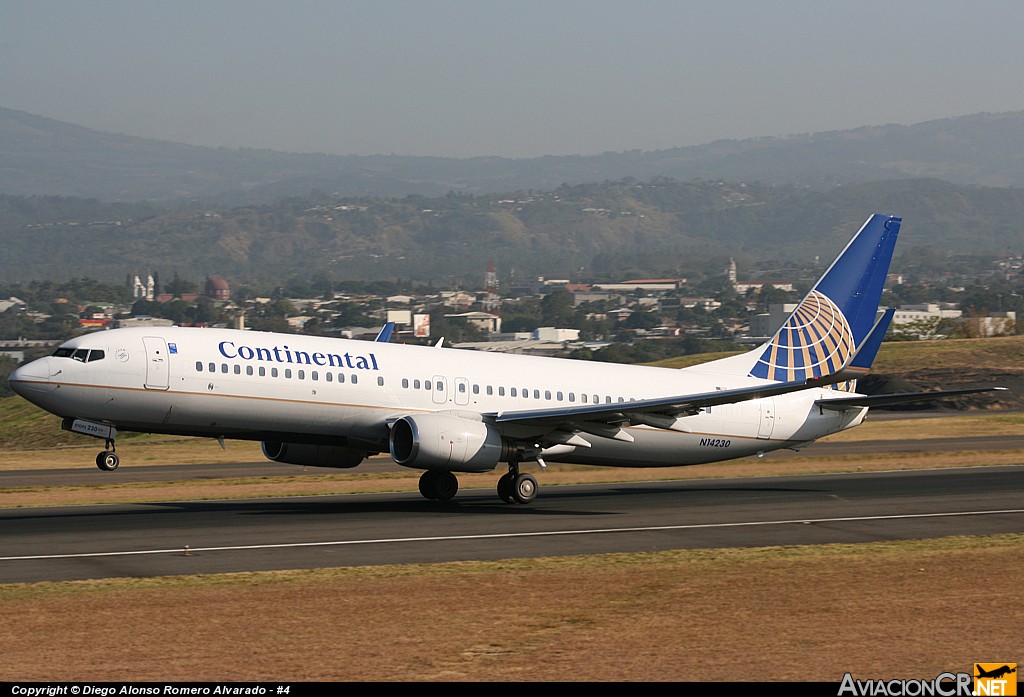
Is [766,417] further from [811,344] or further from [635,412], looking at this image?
[635,412]

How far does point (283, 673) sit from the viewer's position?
1511 centimetres

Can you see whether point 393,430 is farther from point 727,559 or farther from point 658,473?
point 658,473

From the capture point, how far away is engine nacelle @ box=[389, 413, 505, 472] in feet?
106

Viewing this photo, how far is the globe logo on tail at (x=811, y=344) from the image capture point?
141 ft

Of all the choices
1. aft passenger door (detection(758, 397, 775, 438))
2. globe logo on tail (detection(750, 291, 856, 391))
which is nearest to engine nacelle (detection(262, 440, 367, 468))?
aft passenger door (detection(758, 397, 775, 438))

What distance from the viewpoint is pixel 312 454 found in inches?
1380

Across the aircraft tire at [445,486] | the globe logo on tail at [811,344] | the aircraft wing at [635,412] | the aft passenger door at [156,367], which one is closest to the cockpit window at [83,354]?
the aft passenger door at [156,367]

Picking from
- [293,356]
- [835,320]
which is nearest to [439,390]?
[293,356]

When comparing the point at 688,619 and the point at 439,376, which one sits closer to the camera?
the point at 688,619

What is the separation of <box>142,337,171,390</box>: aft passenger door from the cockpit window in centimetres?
111

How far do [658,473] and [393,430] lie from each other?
17.0 metres

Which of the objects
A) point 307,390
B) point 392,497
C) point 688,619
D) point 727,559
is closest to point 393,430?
point 307,390

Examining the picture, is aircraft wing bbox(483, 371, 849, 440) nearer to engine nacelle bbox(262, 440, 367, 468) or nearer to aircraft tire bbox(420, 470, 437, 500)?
aircraft tire bbox(420, 470, 437, 500)

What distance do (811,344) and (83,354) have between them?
2349 centimetres
